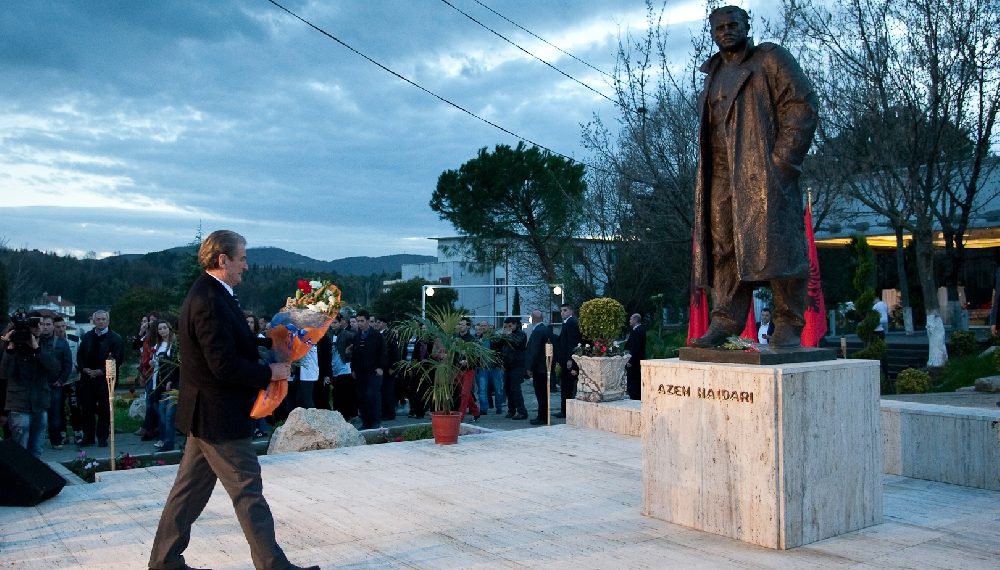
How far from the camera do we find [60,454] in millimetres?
10664

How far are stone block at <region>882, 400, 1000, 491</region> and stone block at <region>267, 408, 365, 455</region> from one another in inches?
216

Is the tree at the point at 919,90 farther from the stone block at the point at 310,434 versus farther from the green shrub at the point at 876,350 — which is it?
the stone block at the point at 310,434

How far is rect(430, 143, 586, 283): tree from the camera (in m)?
30.8

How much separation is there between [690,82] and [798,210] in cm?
1230

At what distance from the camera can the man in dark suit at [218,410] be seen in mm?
4047

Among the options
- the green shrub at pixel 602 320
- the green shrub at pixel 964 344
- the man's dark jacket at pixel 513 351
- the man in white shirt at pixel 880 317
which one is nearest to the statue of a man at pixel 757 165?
the green shrub at pixel 602 320

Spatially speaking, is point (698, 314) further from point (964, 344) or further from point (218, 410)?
point (964, 344)

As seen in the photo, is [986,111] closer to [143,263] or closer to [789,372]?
[789,372]

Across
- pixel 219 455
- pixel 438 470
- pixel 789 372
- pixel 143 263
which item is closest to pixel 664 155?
pixel 438 470

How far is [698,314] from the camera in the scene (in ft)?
41.0

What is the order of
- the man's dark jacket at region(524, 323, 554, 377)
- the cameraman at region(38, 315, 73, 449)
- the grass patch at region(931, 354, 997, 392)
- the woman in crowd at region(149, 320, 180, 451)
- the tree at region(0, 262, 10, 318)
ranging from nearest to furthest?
the cameraman at region(38, 315, 73, 449)
the woman in crowd at region(149, 320, 180, 451)
the man's dark jacket at region(524, 323, 554, 377)
the grass patch at region(931, 354, 997, 392)
the tree at region(0, 262, 10, 318)

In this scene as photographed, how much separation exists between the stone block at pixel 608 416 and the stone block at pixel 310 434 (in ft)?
9.08

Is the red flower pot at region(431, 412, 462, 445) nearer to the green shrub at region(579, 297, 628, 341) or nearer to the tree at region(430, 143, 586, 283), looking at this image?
the green shrub at region(579, 297, 628, 341)

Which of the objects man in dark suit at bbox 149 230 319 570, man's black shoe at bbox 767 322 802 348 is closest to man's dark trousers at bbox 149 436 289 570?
man in dark suit at bbox 149 230 319 570
